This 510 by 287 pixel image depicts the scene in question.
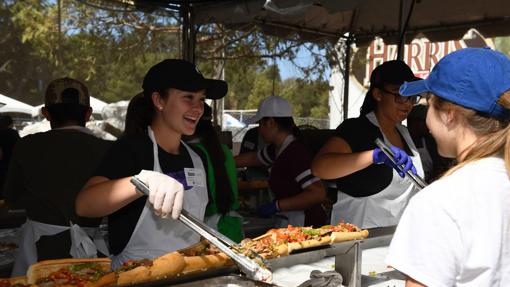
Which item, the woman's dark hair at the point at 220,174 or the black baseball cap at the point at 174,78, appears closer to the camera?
the black baseball cap at the point at 174,78

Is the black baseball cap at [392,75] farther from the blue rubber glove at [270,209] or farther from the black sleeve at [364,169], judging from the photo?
the blue rubber glove at [270,209]

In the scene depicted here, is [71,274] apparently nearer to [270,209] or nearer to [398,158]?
[398,158]

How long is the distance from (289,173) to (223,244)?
203cm

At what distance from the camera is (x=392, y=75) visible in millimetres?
2580

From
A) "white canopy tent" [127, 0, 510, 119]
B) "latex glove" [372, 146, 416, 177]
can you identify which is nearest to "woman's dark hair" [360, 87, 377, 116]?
"latex glove" [372, 146, 416, 177]

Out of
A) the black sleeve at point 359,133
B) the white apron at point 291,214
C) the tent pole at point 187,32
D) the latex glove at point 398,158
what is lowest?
the white apron at point 291,214

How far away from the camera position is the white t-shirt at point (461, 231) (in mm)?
1050

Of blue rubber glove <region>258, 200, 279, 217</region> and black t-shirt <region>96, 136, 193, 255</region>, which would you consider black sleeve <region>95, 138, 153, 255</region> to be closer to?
black t-shirt <region>96, 136, 193, 255</region>

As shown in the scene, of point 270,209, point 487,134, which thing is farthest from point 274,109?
point 487,134

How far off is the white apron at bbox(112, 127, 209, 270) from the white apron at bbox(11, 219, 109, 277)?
48cm

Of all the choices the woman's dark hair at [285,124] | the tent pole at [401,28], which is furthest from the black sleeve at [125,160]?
the tent pole at [401,28]

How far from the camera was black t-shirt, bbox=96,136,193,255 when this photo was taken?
6.30 feet

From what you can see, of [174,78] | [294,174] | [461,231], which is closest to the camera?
[461,231]

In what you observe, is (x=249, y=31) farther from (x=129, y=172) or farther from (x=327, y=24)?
(x=129, y=172)
